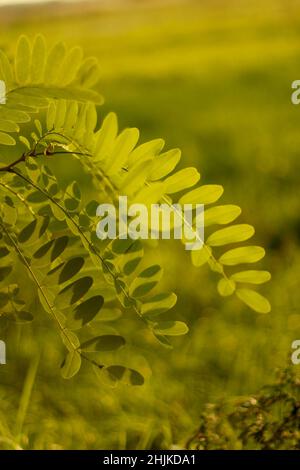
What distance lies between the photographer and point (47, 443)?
217cm

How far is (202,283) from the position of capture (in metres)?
3.95

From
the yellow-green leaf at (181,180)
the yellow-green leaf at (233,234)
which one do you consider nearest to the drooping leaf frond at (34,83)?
the yellow-green leaf at (181,180)

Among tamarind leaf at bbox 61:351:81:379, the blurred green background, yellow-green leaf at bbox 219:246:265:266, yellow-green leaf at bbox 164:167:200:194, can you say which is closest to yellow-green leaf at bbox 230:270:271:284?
yellow-green leaf at bbox 219:246:265:266

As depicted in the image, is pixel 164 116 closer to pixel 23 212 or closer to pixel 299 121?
pixel 299 121

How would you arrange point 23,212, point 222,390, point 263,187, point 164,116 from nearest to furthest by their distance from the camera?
point 23,212, point 222,390, point 263,187, point 164,116

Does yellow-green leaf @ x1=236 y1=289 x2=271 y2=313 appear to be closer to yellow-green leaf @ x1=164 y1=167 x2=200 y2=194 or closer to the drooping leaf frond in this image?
yellow-green leaf @ x1=164 y1=167 x2=200 y2=194

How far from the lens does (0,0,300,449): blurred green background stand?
2480 mm

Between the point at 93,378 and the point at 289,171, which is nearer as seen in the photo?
the point at 93,378

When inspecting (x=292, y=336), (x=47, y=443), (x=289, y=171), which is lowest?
(x=47, y=443)

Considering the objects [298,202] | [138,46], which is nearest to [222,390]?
[298,202]

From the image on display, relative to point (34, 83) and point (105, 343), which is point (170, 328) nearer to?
point (105, 343)

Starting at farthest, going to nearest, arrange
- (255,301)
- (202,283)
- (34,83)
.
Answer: (202,283) < (34,83) < (255,301)

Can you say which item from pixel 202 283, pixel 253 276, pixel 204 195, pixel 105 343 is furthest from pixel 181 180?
pixel 202 283

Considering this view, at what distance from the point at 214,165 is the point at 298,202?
4.11ft
